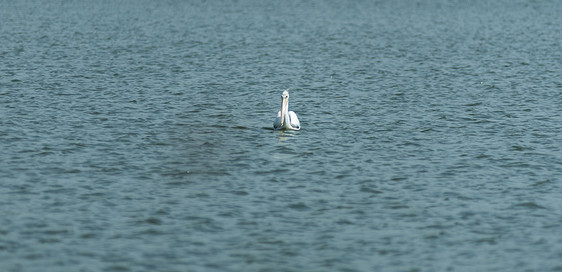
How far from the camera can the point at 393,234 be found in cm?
2278

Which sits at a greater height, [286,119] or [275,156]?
[286,119]

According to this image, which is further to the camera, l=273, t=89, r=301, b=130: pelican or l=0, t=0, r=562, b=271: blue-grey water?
l=273, t=89, r=301, b=130: pelican

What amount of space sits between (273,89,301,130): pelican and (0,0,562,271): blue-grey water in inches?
25.0

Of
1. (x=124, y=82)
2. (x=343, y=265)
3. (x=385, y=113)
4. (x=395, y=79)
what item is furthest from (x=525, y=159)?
(x=124, y=82)

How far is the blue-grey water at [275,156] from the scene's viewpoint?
70.9 ft

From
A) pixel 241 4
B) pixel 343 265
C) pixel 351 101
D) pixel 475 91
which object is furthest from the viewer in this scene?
pixel 241 4

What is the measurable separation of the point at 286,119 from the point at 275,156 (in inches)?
158

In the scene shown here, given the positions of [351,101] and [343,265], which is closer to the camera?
[343,265]

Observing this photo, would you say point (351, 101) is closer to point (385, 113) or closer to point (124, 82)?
point (385, 113)

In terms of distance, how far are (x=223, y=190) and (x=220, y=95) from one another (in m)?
18.1

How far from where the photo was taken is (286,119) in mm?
34969

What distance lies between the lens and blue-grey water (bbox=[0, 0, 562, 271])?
2161 centimetres

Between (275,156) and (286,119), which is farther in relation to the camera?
(286,119)

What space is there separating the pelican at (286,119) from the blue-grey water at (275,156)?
63 centimetres
